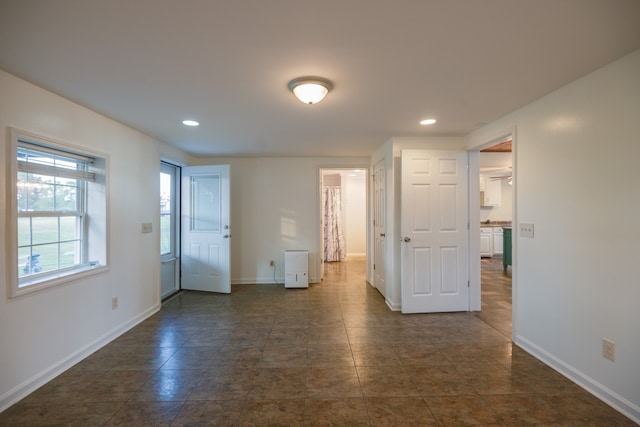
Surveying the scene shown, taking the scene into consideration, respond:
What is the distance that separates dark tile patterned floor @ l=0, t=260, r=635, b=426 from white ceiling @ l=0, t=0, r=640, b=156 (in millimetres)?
2258

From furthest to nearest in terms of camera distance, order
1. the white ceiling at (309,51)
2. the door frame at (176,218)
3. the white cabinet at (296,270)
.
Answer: the white cabinet at (296,270) → the door frame at (176,218) → the white ceiling at (309,51)

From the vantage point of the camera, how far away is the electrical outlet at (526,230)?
8.89ft

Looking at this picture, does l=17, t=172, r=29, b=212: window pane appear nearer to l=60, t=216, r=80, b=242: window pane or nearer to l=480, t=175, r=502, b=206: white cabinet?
l=60, t=216, r=80, b=242: window pane

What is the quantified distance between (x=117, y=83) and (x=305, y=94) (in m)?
1.41

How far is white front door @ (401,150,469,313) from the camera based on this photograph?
372 centimetres

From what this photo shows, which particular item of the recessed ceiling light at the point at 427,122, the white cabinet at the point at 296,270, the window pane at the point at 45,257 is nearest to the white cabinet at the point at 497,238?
the white cabinet at the point at 296,270

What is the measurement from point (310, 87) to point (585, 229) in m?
2.25

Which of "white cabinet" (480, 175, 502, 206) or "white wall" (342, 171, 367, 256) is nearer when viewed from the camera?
"white cabinet" (480, 175, 502, 206)

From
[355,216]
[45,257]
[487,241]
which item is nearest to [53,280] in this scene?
[45,257]

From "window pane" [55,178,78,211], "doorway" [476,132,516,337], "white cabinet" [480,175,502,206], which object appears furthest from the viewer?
"white cabinet" [480,175,502,206]

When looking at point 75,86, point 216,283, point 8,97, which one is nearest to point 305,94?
point 75,86

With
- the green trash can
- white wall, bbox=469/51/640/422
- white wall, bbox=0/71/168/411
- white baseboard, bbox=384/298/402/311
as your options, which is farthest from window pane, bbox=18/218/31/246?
the green trash can

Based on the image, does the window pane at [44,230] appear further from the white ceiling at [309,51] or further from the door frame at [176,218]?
the door frame at [176,218]

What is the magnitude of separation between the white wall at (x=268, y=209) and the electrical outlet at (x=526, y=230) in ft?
9.87
